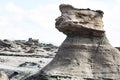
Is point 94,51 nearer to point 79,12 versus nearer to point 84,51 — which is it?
point 84,51

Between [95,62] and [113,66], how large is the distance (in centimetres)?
76

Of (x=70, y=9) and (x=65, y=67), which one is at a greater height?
(x=70, y=9)

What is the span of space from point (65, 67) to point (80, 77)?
0.75m

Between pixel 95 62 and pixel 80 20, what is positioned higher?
pixel 80 20

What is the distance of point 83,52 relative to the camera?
18.3 m

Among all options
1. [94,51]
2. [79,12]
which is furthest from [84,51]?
[79,12]

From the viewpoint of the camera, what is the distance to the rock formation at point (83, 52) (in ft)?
58.7

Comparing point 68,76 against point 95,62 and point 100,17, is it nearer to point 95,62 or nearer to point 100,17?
point 95,62

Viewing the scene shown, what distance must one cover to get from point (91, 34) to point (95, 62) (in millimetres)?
1248

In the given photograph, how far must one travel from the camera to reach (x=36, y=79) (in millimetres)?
18672

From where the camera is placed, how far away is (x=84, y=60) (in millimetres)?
18062

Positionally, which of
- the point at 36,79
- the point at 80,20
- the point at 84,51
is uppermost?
the point at 80,20

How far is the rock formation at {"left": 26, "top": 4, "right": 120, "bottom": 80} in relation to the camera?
58.7 feet

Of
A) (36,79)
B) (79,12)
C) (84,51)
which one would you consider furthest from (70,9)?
(36,79)
